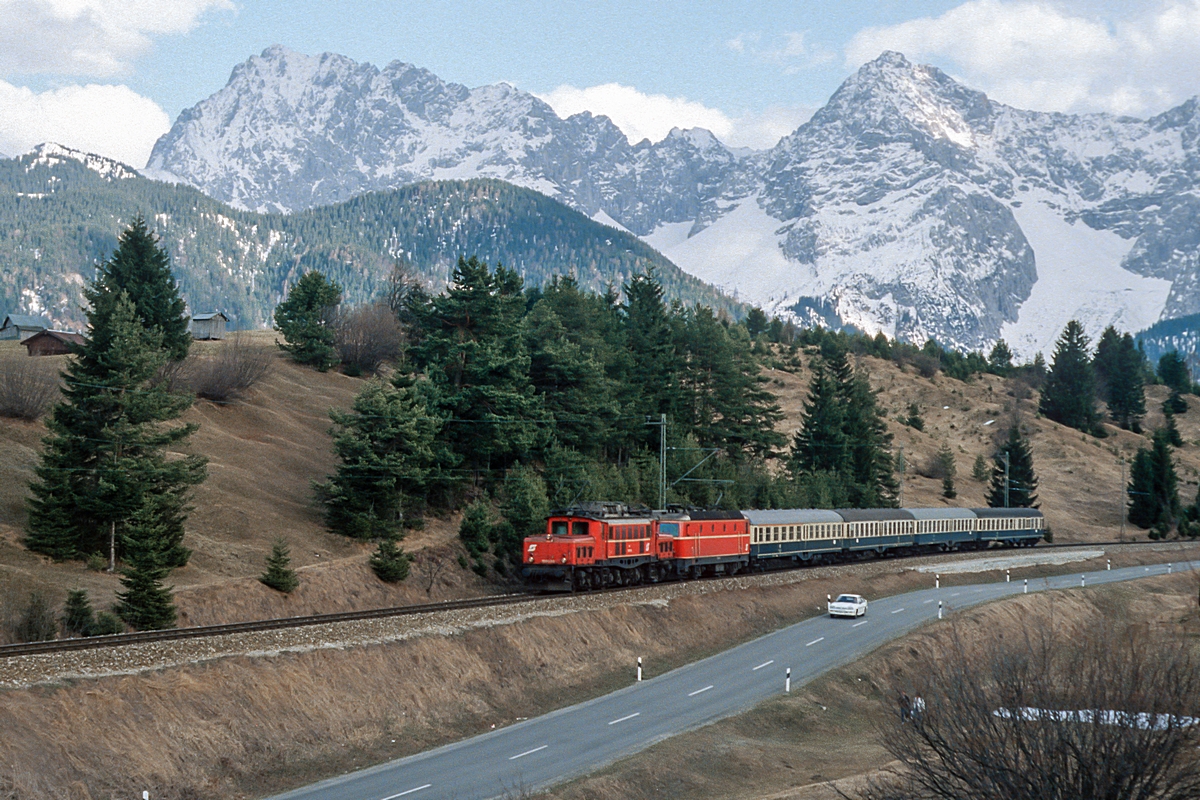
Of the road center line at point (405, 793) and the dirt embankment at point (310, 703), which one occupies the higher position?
the dirt embankment at point (310, 703)

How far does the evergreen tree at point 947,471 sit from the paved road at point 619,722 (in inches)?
2712

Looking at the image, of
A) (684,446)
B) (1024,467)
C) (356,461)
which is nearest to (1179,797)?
(356,461)

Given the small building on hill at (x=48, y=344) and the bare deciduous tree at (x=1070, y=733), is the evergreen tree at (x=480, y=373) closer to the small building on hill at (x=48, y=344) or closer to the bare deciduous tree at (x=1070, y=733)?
the small building on hill at (x=48, y=344)

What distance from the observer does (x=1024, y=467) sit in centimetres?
12200

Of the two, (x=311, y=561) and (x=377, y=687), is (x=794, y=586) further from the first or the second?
(x=377, y=687)

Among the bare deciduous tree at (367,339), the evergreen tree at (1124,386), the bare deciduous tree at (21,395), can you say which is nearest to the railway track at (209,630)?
the bare deciduous tree at (21,395)

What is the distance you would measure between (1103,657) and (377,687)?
23.2 meters

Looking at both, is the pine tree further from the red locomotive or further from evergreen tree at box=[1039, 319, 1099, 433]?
evergreen tree at box=[1039, 319, 1099, 433]

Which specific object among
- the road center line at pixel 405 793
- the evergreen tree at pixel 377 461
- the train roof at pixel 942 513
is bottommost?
the road center line at pixel 405 793

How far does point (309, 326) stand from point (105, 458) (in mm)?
59281

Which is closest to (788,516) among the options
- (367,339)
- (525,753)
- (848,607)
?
(848,607)

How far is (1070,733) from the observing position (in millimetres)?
18844

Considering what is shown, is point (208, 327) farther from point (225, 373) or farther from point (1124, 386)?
point (1124, 386)

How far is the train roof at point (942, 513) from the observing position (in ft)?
278
